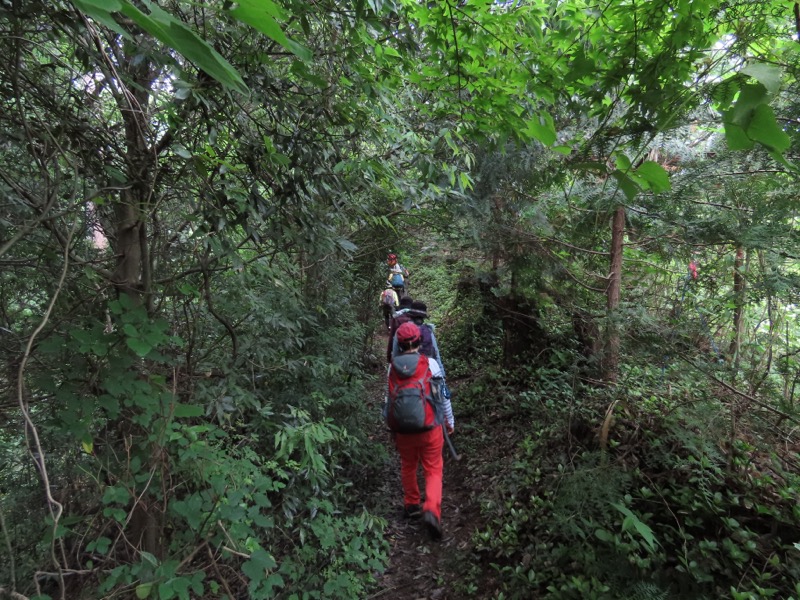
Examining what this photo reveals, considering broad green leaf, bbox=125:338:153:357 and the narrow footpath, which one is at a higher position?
broad green leaf, bbox=125:338:153:357

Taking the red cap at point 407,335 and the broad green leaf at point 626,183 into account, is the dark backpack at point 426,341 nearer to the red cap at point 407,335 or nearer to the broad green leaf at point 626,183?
the red cap at point 407,335

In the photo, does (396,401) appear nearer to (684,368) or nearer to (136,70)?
(684,368)

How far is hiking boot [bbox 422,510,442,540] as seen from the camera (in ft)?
14.7

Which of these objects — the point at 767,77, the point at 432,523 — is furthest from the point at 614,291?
the point at 767,77

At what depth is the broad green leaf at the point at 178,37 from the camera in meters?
0.41

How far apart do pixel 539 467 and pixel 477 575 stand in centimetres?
128

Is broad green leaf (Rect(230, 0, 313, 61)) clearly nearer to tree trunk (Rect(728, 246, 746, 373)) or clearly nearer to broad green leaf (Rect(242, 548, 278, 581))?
broad green leaf (Rect(242, 548, 278, 581))

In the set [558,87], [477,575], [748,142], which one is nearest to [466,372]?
[477,575]

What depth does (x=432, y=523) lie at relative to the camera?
176 inches

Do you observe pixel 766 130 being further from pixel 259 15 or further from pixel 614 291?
pixel 614 291

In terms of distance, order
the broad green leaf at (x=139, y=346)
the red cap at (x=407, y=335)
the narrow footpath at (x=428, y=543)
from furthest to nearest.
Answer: the red cap at (x=407, y=335)
the narrow footpath at (x=428, y=543)
the broad green leaf at (x=139, y=346)

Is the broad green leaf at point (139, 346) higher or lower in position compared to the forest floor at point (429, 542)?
higher

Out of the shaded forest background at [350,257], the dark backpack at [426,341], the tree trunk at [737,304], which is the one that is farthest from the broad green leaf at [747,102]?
the dark backpack at [426,341]

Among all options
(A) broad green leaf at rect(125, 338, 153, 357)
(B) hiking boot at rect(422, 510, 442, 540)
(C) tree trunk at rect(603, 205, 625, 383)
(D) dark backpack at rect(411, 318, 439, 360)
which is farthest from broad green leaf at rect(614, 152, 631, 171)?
(D) dark backpack at rect(411, 318, 439, 360)
